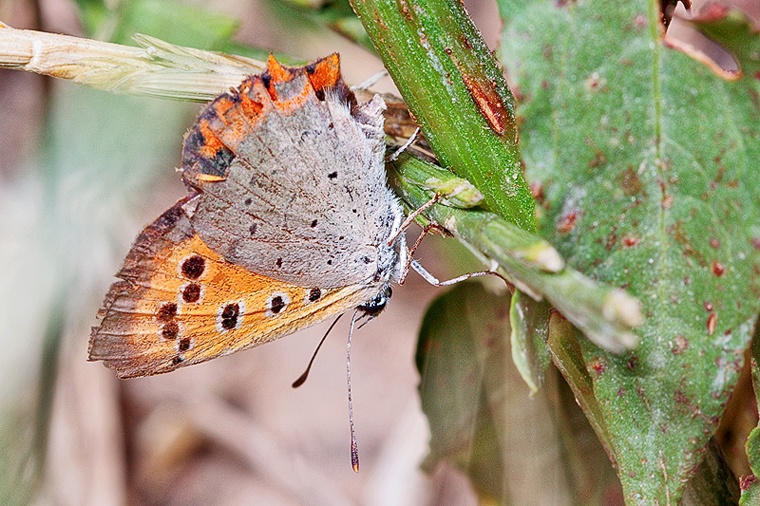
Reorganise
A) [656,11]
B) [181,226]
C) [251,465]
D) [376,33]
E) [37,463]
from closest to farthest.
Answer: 1. [656,11]
2. [376,33]
3. [181,226]
4. [37,463]
5. [251,465]

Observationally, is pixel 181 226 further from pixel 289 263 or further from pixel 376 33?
pixel 376 33

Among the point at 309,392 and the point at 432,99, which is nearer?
the point at 432,99

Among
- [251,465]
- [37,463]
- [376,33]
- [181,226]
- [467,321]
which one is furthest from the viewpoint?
[251,465]

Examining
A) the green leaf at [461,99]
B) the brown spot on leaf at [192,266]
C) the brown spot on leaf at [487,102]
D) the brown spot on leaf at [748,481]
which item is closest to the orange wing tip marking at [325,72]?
the green leaf at [461,99]

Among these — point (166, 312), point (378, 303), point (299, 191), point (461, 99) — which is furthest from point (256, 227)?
point (461, 99)

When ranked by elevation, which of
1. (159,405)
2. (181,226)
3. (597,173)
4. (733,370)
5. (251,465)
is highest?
(597,173)

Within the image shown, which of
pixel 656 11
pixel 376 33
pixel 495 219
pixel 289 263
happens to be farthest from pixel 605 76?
pixel 289 263

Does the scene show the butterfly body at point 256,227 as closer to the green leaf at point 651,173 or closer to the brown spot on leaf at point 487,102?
the brown spot on leaf at point 487,102
